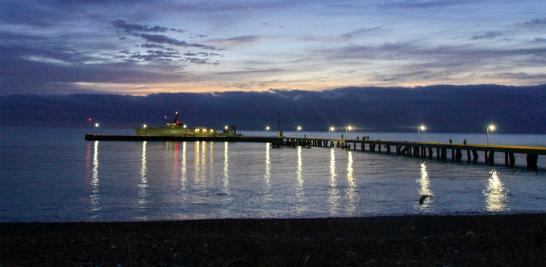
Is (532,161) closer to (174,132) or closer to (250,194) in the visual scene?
(250,194)

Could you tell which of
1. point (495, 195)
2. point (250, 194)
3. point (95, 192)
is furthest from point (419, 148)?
point (95, 192)

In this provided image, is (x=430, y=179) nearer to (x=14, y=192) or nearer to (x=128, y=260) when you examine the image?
(x=14, y=192)

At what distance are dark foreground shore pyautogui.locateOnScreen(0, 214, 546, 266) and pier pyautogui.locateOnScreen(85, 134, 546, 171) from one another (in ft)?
134

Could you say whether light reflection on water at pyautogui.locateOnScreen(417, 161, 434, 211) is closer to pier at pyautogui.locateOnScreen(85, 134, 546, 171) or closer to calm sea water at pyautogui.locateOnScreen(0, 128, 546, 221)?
calm sea water at pyautogui.locateOnScreen(0, 128, 546, 221)

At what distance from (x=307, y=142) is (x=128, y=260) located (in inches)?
4445

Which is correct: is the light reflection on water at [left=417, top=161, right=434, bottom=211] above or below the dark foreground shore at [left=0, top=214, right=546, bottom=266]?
below

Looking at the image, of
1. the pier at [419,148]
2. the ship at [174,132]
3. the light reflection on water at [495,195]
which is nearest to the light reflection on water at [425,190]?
the light reflection on water at [495,195]

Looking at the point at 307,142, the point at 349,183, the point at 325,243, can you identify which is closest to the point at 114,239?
the point at 325,243

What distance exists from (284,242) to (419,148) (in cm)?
9522

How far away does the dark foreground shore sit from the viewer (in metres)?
12.0

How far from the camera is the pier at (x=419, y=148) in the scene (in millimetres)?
59312

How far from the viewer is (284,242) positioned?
14.8 meters

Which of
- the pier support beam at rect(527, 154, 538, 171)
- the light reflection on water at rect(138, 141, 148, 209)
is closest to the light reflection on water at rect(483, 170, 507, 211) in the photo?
the pier support beam at rect(527, 154, 538, 171)

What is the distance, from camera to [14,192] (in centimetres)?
3269
